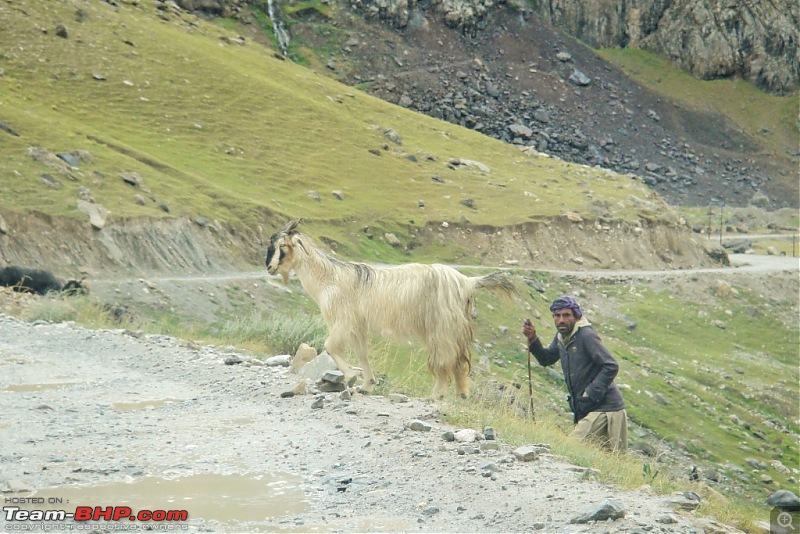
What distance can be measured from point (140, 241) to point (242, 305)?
536 centimetres

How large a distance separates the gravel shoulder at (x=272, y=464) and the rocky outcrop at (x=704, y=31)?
114919mm

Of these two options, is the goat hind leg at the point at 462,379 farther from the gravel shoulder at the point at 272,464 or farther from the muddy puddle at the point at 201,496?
the muddy puddle at the point at 201,496

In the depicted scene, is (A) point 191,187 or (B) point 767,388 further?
(A) point 191,187

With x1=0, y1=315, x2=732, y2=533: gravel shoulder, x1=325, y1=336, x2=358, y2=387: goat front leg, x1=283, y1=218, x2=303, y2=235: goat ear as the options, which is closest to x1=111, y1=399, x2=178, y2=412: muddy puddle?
x1=0, y1=315, x2=732, y2=533: gravel shoulder

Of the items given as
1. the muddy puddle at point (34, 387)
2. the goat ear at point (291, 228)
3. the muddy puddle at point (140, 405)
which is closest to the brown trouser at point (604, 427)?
the muddy puddle at point (140, 405)

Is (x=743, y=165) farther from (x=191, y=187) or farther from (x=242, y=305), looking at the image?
(x=242, y=305)

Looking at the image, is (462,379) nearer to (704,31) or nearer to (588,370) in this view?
(588,370)

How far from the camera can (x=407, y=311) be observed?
15.9 metres

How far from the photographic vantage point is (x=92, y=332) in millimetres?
21000

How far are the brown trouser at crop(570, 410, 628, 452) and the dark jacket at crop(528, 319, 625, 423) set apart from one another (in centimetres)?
8

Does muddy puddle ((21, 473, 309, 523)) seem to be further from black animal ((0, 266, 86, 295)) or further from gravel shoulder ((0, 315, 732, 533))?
black animal ((0, 266, 86, 295))

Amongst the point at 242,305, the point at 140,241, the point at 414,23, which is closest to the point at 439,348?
the point at 242,305

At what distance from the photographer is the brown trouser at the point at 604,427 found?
45.3 ft

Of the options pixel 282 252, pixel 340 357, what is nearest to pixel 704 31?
pixel 282 252
